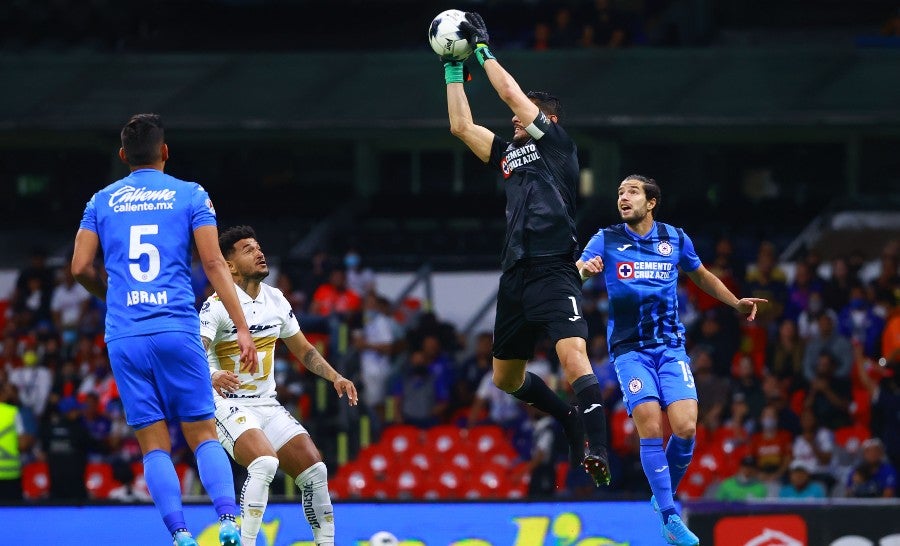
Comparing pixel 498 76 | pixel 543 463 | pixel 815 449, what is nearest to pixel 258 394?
pixel 498 76

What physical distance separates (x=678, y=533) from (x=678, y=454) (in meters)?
0.59

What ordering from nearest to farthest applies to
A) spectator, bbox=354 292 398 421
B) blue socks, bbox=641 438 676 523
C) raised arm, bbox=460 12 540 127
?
raised arm, bbox=460 12 540 127 → blue socks, bbox=641 438 676 523 → spectator, bbox=354 292 398 421

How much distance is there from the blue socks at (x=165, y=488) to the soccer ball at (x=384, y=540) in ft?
12.3

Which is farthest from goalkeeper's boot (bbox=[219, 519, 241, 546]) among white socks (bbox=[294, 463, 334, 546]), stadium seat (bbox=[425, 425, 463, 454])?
stadium seat (bbox=[425, 425, 463, 454])

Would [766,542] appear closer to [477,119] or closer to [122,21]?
[477,119]

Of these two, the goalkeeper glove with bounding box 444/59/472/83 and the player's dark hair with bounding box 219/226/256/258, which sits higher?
the goalkeeper glove with bounding box 444/59/472/83

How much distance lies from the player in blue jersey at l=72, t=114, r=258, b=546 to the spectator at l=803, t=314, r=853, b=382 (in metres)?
10.0

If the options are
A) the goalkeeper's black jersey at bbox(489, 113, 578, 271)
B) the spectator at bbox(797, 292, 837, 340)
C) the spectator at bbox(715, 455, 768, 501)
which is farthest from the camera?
the spectator at bbox(797, 292, 837, 340)

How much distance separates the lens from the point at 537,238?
30.7 ft

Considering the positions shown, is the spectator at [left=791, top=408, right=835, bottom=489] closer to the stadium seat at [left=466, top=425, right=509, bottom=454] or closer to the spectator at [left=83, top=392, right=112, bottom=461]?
the stadium seat at [left=466, top=425, right=509, bottom=454]

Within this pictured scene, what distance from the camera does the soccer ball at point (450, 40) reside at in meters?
9.34

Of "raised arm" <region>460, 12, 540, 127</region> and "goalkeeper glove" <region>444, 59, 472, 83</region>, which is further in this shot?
"goalkeeper glove" <region>444, 59, 472, 83</region>

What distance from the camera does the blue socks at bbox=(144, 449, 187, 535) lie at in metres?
8.12

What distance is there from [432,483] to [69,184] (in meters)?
11.4
